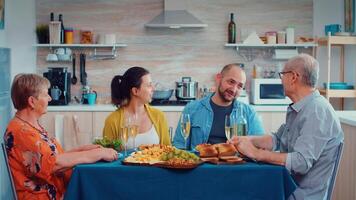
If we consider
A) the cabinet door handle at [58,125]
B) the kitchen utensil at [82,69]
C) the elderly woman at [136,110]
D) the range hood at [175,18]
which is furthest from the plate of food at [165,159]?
the kitchen utensil at [82,69]

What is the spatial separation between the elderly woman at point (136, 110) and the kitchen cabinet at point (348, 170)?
4.53ft

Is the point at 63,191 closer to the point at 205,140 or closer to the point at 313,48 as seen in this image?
the point at 205,140

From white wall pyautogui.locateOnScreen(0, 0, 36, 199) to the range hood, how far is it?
4.63 ft

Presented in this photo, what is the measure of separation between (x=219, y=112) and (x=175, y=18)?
2.43 metres

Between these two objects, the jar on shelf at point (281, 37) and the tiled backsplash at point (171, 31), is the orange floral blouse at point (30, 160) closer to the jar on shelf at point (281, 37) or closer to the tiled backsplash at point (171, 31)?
the tiled backsplash at point (171, 31)

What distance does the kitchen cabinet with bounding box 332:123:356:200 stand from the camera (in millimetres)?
3723

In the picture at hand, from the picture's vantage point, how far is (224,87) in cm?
352

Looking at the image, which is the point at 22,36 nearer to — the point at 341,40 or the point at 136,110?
the point at 136,110

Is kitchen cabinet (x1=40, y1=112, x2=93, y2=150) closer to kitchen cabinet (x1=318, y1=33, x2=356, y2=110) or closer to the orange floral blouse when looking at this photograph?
kitchen cabinet (x1=318, y1=33, x2=356, y2=110)

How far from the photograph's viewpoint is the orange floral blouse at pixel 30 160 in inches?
98.0

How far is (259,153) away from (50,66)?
13.7ft

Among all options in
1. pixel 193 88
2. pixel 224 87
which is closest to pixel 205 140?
pixel 224 87

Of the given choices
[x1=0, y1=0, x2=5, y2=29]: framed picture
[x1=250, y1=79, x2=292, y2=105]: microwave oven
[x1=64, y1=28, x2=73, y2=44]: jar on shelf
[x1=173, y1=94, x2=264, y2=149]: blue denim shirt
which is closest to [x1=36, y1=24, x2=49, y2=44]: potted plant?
[x1=64, y1=28, x2=73, y2=44]: jar on shelf

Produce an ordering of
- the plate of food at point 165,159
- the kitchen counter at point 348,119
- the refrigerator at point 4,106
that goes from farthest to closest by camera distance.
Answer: the refrigerator at point 4,106, the kitchen counter at point 348,119, the plate of food at point 165,159
